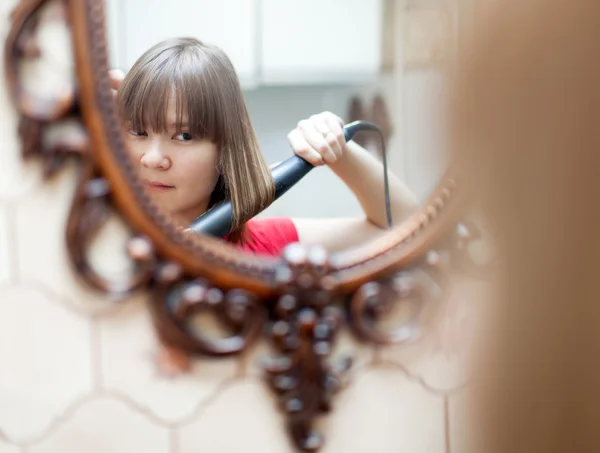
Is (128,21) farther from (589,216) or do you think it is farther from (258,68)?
(589,216)

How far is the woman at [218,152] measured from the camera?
458 millimetres

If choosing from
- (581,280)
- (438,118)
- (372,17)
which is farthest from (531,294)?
(372,17)

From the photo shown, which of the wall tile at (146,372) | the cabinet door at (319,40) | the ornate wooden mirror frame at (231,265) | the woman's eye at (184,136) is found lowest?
the wall tile at (146,372)

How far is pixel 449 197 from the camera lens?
1.56 feet

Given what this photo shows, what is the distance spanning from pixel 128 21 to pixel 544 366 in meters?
0.42

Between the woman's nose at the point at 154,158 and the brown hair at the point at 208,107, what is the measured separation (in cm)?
2

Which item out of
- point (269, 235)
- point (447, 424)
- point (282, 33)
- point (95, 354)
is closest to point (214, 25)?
point (282, 33)

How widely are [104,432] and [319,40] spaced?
1.30 feet

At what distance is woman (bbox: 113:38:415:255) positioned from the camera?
0.46 m

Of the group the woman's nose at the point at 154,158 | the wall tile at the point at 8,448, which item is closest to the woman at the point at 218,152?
the woman's nose at the point at 154,158

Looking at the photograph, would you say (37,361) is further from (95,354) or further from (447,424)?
(447,424)

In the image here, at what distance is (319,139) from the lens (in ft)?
1.62

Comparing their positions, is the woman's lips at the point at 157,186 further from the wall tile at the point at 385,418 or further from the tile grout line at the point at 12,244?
the wall tile at the point at 385,418

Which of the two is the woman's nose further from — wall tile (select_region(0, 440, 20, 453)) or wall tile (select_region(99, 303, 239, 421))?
wall tile (select_region(0, 440, 20, 453))
